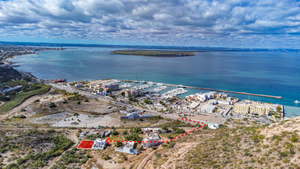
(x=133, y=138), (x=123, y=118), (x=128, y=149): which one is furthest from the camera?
(x=123, y=118)

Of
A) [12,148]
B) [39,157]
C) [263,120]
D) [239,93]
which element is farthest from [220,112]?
[12,148]

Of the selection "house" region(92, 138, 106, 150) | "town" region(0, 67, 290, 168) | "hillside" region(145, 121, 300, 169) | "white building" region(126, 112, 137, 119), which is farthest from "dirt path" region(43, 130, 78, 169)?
"hillside" region(145, 121, 300, 169)

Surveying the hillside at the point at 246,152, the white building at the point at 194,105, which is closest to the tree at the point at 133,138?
the hillside at the point at 246,152

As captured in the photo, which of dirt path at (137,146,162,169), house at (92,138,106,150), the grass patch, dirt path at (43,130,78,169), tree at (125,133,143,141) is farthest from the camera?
the grass patch

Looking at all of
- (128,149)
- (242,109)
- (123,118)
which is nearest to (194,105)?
(242,109)

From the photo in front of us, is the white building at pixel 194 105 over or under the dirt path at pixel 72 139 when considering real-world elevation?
over

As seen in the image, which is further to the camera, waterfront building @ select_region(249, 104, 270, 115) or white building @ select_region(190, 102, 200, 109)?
white building @ select_region(190, 102, 200, 109)

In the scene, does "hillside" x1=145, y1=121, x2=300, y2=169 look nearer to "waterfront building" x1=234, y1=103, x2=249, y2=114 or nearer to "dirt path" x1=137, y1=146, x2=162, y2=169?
"dirt path" x1=137, y1=146, x2=162, y2=169

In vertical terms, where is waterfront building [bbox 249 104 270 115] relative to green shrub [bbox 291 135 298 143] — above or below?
below

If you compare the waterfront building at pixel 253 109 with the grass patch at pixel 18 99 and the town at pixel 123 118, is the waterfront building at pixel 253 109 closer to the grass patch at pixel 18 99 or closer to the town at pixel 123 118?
the town at pixel 123 118

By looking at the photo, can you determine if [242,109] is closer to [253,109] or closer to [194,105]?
[253,109]

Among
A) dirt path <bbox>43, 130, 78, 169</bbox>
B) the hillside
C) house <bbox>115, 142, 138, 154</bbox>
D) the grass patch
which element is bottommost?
dirt path <bbox>43, 130, 78, 169</bbox>
